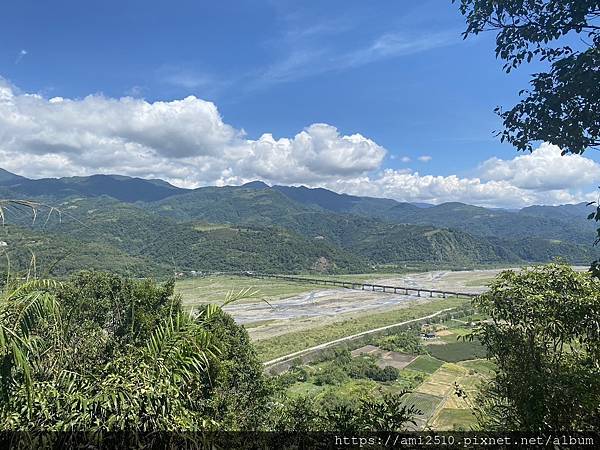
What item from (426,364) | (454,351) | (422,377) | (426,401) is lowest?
(426,364)

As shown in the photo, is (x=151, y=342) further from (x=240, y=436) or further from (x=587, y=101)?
(x=587, y=101)

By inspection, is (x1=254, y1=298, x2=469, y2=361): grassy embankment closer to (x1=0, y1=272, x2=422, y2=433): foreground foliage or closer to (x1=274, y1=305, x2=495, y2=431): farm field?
(x1=274, y1=305, x2=495, y2=431): farm field

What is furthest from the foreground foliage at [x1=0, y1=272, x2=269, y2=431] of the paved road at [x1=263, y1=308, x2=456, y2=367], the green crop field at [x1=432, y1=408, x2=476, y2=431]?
the paved road at [x1=263, y1=308, x2=456, y2=367]

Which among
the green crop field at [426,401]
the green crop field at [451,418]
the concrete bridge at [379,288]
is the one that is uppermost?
the green crop field at [451,418]

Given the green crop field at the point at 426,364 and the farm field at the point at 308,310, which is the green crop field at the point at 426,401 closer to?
the green crop field at the point at 426,364

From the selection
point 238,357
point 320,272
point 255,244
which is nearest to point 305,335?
point 238,357

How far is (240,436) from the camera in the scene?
2.56 metres

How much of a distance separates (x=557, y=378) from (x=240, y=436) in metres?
2.69

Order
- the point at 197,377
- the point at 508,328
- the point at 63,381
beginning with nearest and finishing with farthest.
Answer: the point at 63,381 < the point at 197,377 < the point at 508,328

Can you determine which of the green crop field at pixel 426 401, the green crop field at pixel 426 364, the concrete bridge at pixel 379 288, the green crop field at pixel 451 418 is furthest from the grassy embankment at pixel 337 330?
the green crop field at pixel 451 418

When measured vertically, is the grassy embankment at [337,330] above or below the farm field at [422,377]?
below

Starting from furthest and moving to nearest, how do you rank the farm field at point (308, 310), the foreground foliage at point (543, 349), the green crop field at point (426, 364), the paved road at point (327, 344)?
the farm field at point (308, 310)
the paved road at point (327, 344)
the green crop field at point (426, 364)
the foreground foliage at point (543, 349)

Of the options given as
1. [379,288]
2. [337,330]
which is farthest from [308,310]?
[379,288]

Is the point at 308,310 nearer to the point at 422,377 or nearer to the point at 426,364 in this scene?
the point at 426,364
